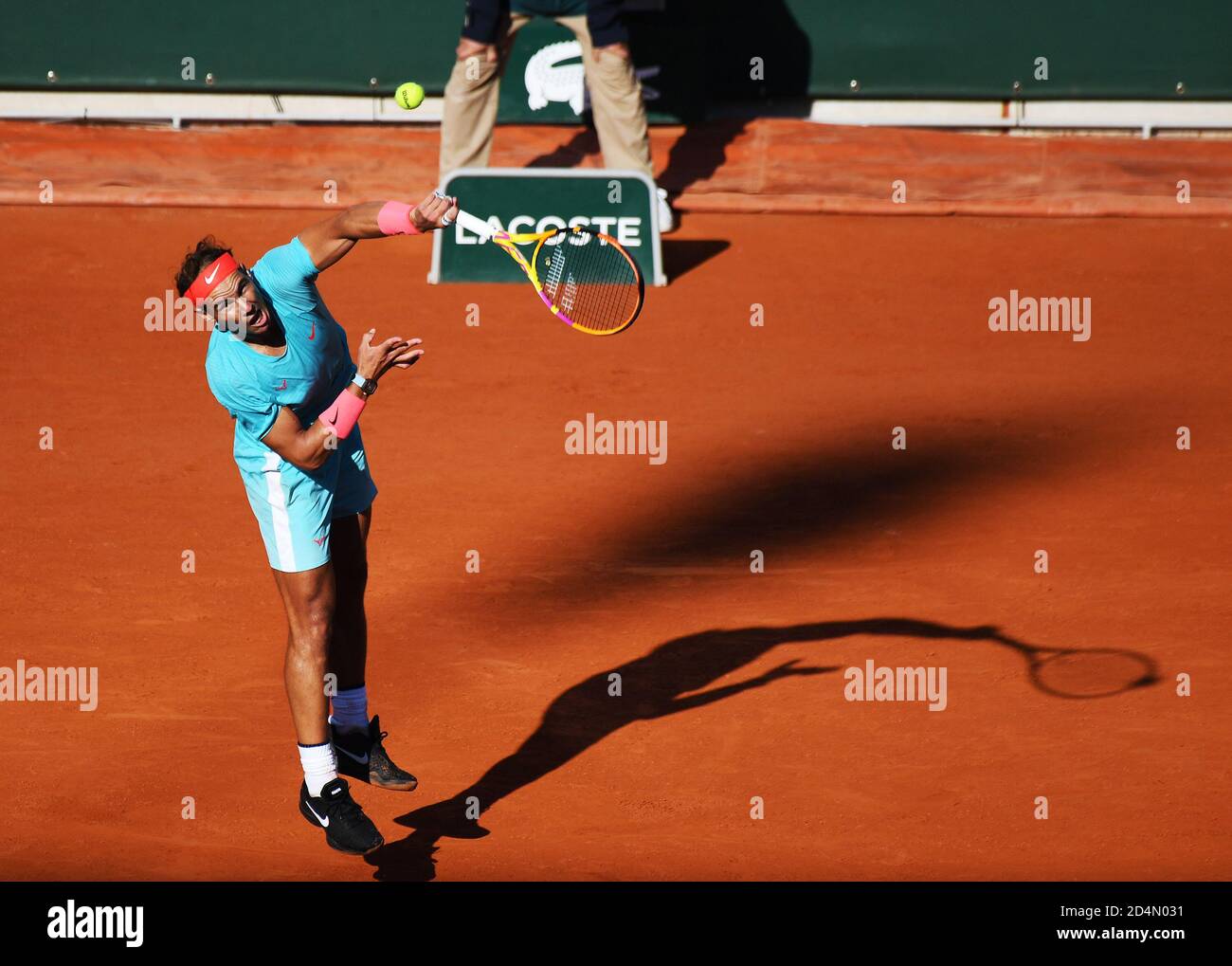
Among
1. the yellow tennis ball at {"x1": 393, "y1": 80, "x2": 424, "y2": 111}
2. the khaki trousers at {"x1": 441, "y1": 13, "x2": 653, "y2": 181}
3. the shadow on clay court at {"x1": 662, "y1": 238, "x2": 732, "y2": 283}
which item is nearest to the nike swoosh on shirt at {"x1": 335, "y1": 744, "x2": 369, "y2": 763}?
the yellow tennis ball at {"x1": 393, "y1": 80, "x2": 424, "y2": 111}

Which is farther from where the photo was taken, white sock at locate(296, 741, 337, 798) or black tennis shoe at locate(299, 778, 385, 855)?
white sock at locate(296, 741, 337, 798)

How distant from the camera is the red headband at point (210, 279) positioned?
5.27 meters

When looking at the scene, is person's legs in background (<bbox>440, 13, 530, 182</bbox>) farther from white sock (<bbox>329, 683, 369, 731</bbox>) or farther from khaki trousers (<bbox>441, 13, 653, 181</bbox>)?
white sock (<bbox>329, 683, 369, 731</bbox>)

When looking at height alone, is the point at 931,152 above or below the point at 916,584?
above

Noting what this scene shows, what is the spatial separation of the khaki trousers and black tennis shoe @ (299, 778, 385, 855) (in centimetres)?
649

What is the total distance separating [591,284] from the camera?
29.6 feet

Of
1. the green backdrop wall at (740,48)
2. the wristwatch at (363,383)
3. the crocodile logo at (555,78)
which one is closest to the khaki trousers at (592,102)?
the crocodile logo at (555,78)

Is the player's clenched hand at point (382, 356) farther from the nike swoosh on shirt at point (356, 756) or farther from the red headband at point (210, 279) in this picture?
the nike swoosh on shirt at point (356, 756)

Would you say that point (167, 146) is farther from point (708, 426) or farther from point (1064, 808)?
point (1064, 808)

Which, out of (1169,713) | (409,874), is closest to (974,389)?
(1169,713)

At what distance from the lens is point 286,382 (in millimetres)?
5457

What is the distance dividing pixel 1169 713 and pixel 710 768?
1.98 meters

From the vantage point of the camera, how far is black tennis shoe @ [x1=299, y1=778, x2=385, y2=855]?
5.47 meters

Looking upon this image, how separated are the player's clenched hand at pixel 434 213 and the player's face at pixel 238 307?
Result: 1.95ft
